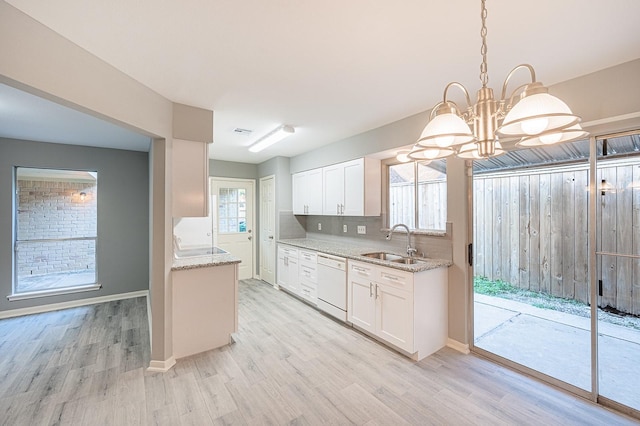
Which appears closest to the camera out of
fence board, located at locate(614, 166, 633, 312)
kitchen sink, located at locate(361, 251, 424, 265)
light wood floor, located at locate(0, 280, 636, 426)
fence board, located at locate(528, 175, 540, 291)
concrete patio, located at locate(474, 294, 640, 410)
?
light wood floor, located at locate(0, 280, 636, 426)

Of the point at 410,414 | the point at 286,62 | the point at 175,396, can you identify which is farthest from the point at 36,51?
the point at 410,414

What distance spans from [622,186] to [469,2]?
1.93m

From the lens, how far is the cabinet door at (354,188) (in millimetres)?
3770

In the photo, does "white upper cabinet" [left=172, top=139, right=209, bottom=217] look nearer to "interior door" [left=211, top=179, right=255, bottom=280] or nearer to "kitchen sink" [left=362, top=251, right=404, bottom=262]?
"kitchen sink" [left=362, top=251, right=404, bottom=262]

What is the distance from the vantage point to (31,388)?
7.42 feet

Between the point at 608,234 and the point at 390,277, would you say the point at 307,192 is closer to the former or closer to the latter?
the point at 390,277

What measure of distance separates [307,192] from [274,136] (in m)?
1.40

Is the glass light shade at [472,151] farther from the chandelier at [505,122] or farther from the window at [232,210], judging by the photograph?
the window at [232,210]

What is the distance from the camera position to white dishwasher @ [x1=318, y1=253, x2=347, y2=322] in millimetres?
3477

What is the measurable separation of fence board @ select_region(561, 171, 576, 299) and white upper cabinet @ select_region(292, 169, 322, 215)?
10.8 feet

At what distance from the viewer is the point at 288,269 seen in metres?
4.74

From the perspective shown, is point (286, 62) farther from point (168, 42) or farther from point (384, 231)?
point (384, 231)

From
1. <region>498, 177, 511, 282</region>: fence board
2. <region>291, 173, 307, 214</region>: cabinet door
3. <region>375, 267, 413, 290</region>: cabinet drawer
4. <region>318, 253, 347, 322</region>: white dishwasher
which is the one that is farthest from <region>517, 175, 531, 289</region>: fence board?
<region>291, 173, 307, 214</region>: cabinet door

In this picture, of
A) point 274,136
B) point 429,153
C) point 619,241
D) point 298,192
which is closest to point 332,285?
point 298,192
